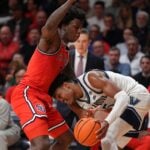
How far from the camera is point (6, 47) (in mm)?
11883

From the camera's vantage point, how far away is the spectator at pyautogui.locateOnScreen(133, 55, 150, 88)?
941cm

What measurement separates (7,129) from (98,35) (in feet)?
13.7

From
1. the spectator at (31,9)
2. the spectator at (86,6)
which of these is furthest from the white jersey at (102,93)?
the spectator at (31,9)

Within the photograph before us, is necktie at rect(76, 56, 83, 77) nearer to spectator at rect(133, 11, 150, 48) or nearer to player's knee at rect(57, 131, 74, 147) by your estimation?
player's knee at rect(57, 131, 74, 147)

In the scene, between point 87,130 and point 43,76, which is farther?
point 43,76

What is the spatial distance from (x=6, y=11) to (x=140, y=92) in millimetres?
7516

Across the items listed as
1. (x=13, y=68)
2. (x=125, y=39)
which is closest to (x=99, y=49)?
(x=125, y=39)

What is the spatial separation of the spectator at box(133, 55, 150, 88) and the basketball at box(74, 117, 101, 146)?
3028 mm

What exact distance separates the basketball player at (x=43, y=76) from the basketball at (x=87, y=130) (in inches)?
12.6

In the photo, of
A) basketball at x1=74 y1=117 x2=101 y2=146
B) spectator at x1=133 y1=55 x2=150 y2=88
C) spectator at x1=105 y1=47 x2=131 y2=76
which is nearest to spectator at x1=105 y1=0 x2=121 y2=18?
spectator at x1=105 y1=47 x2=131 y2=76

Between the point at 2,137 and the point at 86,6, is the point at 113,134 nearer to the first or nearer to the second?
the point at 2,137

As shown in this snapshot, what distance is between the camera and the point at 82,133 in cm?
645

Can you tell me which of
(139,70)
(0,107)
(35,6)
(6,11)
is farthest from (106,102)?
(6,11)

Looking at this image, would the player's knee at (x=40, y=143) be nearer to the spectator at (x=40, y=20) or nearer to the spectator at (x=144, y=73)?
the spectator at (x=144, y=73)
